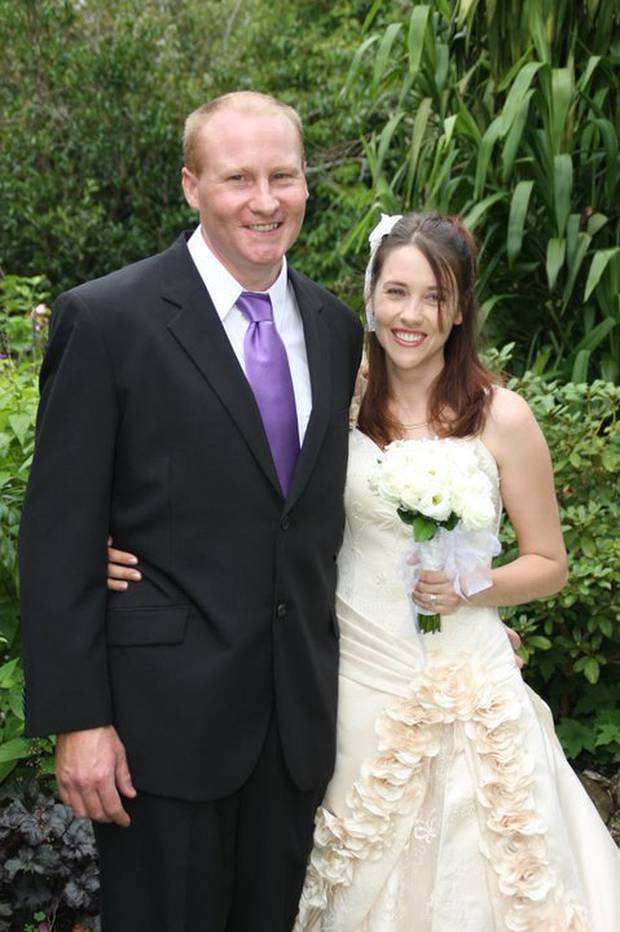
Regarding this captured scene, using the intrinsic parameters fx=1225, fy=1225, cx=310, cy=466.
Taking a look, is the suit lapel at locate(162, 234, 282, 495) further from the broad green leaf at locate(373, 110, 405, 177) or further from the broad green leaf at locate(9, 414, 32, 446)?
the broad green leaf at locate(373, 110, 405, 177)

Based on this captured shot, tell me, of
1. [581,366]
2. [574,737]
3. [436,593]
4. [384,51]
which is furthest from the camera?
[384,51]

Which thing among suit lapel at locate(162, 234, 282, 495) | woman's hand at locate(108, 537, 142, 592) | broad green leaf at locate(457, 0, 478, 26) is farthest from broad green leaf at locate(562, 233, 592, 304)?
woman's hand at locate(108, 537, 142, 592)

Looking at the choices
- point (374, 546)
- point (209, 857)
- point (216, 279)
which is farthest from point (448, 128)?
point (209, 857)

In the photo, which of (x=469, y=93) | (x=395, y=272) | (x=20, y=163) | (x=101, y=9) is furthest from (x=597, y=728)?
(x=101, y=9)

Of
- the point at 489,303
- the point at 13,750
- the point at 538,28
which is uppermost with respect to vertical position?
the point at 538,28

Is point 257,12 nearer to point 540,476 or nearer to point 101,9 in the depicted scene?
point 101,9

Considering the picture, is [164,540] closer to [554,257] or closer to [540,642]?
[540,642]

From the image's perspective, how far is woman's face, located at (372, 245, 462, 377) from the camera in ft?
9.73

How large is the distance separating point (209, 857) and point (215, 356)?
105cm

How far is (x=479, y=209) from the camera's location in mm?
5316

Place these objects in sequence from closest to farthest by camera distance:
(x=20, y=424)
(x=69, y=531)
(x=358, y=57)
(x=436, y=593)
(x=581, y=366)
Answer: (x=69, y=531)
(x=436, y=593)
(x=20, y=424)
(x=581, y=366)
(x=358, y=57)

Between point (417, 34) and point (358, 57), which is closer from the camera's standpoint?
point (417, 34)

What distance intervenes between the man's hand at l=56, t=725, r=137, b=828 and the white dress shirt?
0.75 metres

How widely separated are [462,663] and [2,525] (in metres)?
1.32
